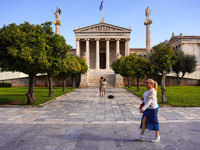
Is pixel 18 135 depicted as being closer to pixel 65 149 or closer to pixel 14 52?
pixel 65 149

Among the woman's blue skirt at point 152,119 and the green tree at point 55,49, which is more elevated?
the green tree at point 55,49

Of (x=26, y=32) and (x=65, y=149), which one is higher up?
(x=26, y=32)

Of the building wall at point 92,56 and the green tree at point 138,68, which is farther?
the building wall at point 92,56

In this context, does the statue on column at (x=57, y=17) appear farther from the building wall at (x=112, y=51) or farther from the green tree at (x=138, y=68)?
the green tree at (x=138, y=68)

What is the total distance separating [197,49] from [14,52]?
56380mm

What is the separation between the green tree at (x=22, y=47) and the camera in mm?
10795

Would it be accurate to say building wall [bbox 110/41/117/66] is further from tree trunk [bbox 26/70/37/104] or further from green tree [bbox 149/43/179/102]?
tree trunk [bbox 26/70/37/104]

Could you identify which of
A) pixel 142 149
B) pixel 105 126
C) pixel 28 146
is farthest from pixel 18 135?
pixel 142 149

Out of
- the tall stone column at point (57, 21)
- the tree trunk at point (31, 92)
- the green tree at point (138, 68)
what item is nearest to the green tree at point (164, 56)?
the green tree at point (138, 68)

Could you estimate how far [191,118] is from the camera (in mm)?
8164

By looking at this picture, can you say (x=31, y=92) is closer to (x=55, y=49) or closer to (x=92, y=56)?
(x=55, y=49)

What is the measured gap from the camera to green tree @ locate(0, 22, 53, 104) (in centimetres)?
1079

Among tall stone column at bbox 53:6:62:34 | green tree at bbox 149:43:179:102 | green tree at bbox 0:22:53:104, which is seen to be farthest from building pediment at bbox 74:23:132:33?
green tree at bbox 0:22:53:104

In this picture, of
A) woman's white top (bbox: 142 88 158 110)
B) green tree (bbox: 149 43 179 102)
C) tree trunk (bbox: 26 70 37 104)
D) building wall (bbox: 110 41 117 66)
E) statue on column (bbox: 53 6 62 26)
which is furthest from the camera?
building wall (bbox: 110 41 117 66)
